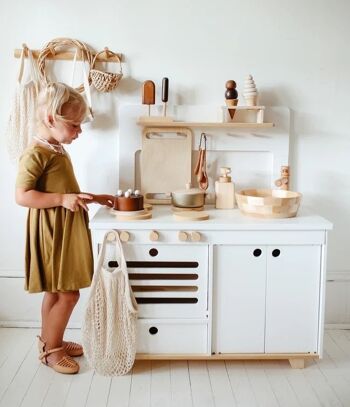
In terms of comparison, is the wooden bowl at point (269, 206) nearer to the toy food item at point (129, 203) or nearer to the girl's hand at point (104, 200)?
the toy food item at point (129, 203)

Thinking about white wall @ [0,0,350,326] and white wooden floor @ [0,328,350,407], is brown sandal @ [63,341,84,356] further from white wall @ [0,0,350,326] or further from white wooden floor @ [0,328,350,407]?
white wall @ [0,0,350,326]

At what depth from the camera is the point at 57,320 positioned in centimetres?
218

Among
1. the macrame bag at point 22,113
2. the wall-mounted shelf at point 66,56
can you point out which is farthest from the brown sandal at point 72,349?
the wall-mounted shelf at point 66,56

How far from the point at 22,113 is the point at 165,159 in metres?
0.65

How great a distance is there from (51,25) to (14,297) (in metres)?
1.27

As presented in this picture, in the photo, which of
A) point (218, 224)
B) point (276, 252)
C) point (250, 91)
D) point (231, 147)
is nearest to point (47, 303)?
point (218, 224)

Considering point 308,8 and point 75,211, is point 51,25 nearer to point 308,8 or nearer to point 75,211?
point 75,211

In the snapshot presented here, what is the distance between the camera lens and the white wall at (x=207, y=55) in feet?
7.84

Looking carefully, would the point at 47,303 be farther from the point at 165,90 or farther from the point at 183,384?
the point at 165,90

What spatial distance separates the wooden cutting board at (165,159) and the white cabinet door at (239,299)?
496 millimetres

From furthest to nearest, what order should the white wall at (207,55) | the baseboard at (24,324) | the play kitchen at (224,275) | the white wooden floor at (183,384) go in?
the baseboard at (24,324) < the white wall at (207,55) < the play kitchen at (224,275) < the white wooden floor at (183,384)

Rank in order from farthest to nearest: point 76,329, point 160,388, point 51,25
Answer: point 76,329
point 51,25
point 160,388

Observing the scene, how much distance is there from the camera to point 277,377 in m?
2.11

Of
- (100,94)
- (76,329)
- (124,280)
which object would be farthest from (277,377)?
(100,94)
